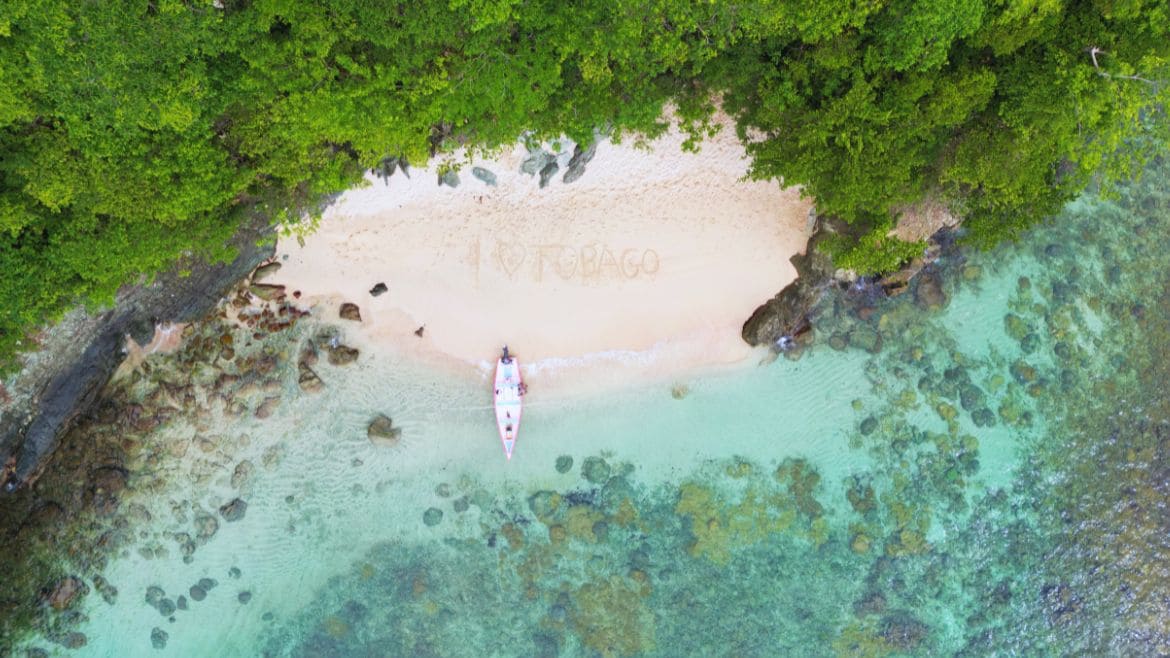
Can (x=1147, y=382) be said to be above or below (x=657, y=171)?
below

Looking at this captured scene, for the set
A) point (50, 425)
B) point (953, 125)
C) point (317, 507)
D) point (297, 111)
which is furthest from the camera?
point (317, 507)

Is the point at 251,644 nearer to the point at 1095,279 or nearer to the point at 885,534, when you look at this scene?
the point at 885,534

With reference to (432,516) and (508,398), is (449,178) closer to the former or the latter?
(508,398)

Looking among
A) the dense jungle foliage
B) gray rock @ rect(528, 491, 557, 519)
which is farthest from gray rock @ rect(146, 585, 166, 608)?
gray rock @ rect(528, 491, 557, 519)

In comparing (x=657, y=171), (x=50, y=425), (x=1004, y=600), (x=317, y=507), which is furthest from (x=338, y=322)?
(x=1004, y=600)

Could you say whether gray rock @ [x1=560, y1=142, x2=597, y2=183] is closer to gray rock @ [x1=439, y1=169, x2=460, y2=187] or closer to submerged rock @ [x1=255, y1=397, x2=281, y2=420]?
gray rock @ [x1=439, y1=169, x2=460, y2=187]
